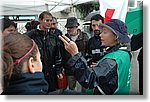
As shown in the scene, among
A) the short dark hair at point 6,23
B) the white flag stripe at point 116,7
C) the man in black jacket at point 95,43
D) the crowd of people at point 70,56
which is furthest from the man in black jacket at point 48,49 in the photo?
the white flag stripe at point 116,7

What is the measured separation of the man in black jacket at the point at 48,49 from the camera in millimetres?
3025

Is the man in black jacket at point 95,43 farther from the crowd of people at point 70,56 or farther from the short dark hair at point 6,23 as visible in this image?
the short dark hair at point 6,23

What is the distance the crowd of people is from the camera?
298 cm

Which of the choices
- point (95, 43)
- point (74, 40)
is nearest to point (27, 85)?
point (74, 40)

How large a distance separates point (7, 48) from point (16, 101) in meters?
0.42

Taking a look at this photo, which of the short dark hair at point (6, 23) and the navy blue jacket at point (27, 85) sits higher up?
the short dark hair at point (6, 23)

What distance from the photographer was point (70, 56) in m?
3.01

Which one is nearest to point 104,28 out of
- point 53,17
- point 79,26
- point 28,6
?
point 79,26

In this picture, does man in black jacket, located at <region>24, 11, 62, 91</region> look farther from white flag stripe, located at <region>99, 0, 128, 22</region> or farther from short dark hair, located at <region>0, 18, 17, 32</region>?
white flag stripe, located at <region>99, 0, 128, 22</region>

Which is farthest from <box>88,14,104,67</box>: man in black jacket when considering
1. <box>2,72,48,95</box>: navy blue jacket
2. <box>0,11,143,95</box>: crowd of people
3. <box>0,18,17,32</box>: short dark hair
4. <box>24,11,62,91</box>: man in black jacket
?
<box>0,18,17,32</box>: short dark hair

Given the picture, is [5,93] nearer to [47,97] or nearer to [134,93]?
[47,97]

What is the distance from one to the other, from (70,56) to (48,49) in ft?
0.60

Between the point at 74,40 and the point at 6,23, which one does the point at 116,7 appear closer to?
the point at 74,40

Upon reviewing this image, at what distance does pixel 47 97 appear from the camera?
305 centimetres
